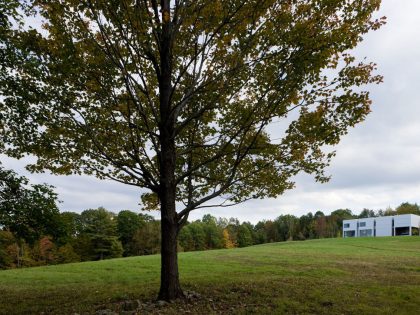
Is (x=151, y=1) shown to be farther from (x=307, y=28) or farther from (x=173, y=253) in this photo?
(x=173, y=253)

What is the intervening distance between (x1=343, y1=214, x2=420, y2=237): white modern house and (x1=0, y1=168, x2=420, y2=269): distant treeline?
48.8ft

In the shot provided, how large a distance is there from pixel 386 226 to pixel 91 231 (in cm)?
6432

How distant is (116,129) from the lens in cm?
1005

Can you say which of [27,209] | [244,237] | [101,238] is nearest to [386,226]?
[244,237]

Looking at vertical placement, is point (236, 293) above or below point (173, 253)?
below

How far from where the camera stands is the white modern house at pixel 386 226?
252 ft

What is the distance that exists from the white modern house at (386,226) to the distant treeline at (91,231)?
48.8ft

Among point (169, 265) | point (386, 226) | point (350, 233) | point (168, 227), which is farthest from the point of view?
point (350, 233)

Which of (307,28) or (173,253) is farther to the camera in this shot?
(173,253)

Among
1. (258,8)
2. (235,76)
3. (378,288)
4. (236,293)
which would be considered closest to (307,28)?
(258,8)

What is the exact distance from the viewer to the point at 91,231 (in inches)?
2489

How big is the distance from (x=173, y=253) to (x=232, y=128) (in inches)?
156

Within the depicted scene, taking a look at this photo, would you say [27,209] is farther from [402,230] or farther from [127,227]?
[402,230]

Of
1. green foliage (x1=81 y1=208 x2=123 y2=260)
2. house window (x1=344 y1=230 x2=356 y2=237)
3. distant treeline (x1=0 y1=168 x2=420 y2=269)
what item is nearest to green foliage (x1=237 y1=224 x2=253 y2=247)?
distant treeline (x1=0 y1=168 x2=420 y2=269)
